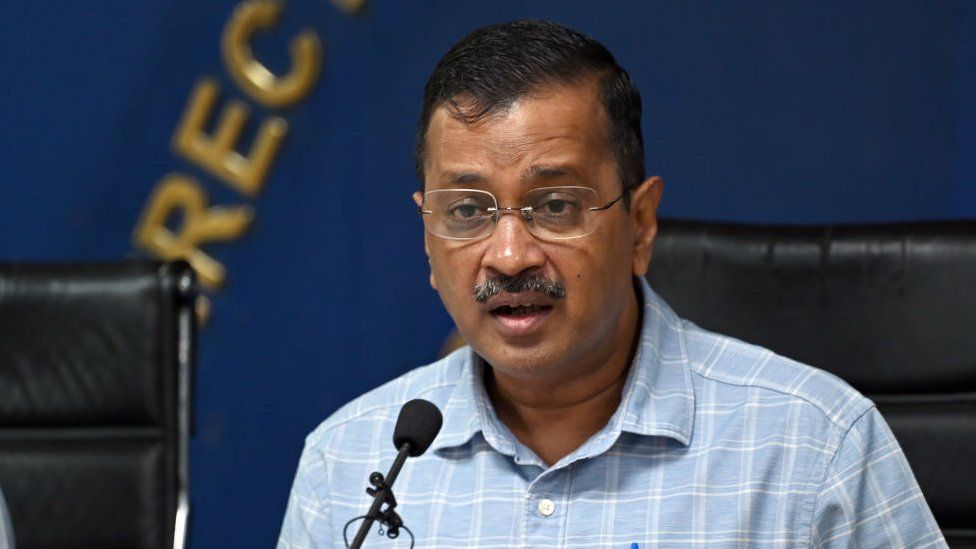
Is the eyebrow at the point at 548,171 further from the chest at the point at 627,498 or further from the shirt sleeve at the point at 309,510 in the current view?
the shirt sleeve at the point at 309,510

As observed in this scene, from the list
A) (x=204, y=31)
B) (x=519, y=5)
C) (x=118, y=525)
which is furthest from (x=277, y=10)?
(x=118, y=525)

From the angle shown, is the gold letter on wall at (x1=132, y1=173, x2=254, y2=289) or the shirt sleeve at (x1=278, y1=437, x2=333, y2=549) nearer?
the shirt sleeve at (x1=278, y1=437, x2=333, y2=549)

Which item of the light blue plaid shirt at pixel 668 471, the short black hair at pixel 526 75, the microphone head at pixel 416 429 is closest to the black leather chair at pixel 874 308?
the light blue plaid shirt at pixel 668 471

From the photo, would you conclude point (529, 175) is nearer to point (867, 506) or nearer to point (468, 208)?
point (468, 208)

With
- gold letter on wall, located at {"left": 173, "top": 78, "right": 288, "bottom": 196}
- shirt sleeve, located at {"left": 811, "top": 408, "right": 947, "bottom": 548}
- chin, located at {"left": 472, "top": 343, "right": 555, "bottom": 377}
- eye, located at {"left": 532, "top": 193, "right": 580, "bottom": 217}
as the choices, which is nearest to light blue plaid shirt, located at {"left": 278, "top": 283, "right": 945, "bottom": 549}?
shirt sleeve, located at {"left": 811, "top": 408, "right": 947, "bottom": 548}

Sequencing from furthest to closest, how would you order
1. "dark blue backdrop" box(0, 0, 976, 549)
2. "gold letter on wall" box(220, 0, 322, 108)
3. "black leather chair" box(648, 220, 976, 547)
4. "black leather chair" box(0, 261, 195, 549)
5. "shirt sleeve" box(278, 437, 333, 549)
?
1. "gold letter on wall" box(220, 0, 322, 108)
2. "dark blue backdrop" box(0, 0, 976, 549)
3. "black leather chair" box(0, 261, 195, 549)
4. "black leather chair" box(648, 220, 976, 547)
5. "shirt sleeve" box(278, 437, 333, 549)

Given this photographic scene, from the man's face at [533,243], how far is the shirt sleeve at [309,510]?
317mm

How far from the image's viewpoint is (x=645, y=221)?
1663 mm

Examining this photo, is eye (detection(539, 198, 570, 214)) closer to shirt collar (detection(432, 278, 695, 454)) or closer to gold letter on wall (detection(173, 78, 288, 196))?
shirt collar (detection(432, 278, 695, 454))

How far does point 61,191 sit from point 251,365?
0.60 meters

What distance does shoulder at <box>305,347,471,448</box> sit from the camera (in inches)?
68.2

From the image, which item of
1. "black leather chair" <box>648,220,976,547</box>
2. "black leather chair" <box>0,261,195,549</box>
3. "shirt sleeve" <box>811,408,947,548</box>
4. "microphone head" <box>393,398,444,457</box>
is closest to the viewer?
"microphone head" <box>393,398,444,457</box>

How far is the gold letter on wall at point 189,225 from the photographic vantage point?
2.96 meters

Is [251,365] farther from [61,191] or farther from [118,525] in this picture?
[118,525]
